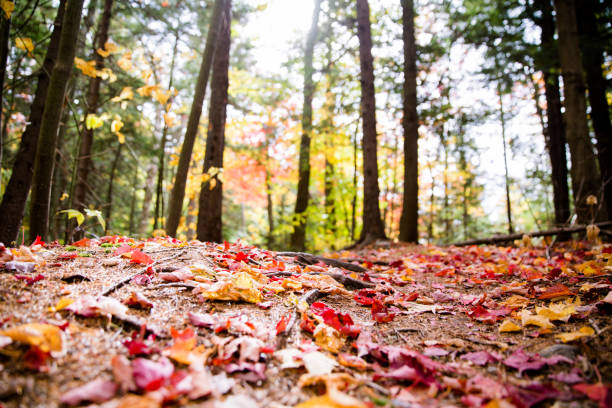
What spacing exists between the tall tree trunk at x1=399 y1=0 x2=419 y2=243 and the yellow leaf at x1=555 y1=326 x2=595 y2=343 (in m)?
5.71

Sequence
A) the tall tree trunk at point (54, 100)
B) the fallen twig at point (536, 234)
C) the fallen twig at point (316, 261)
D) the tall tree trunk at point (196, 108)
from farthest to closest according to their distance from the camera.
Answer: the fallen twig at point (536, 234) < the tall tree trunk at point (196, 108) < the fallen twig at point (316, 261) < the tall tree trunk at point (54, 100)

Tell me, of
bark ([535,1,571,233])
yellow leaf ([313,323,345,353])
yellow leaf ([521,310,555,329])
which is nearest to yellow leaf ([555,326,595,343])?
yellow leaf ([521,310,555,329])

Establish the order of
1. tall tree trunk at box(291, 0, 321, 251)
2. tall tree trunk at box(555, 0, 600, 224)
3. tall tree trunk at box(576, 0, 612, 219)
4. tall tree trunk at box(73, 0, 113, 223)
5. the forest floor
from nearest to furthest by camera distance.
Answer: the forest floor, tall tree trunk at box(555, 0, 600, 224), tall tree trunk at box(73, 0, 113, 223), tall tree trunk at box(576, 0, 612, 219), tall tree trunk at box(291, 0, 321, 251)

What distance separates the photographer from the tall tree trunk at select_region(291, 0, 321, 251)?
8781 mm

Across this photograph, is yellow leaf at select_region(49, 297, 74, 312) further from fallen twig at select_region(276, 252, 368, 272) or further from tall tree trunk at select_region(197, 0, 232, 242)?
tall tree trunk at select_region(197, 0, 232, 242)

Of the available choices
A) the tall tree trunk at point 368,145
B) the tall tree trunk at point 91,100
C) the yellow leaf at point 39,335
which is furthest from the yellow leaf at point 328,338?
the tall tree trunk at point 91,100

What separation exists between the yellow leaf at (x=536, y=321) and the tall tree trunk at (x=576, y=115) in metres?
4.33

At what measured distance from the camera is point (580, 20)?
773cm

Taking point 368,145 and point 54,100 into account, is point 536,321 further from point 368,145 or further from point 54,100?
point 368,145

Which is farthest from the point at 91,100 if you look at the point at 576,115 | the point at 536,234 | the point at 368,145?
Answer: the point at 576,115

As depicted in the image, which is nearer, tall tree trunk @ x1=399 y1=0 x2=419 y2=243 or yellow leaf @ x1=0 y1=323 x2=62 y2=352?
yellow leaf @ x1=0 y1=323 x2=62 y2=352

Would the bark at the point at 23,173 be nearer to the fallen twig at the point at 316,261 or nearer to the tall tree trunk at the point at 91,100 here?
the tall tree trunk at the point at 91,100

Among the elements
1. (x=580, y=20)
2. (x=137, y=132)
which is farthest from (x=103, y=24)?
(x=580, y=20)

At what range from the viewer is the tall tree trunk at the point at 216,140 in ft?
17.4
